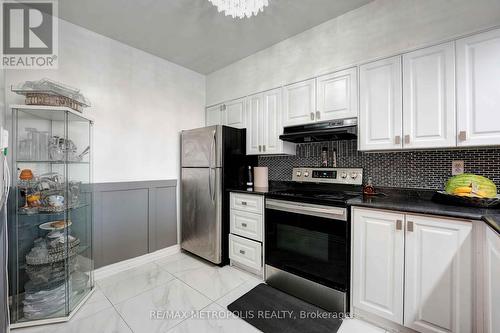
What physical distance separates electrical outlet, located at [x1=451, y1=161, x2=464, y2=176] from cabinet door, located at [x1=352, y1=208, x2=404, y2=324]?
0.75m

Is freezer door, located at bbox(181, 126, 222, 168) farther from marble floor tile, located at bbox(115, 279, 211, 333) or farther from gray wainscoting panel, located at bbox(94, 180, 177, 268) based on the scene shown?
marble floor tile, located at bbox(115, 279, 211, 333)

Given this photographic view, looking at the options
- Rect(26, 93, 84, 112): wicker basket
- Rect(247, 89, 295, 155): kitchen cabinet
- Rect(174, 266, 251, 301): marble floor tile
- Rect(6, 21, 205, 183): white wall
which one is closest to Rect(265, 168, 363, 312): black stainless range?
Rect(174, 266, 251, 301): marble floor tile

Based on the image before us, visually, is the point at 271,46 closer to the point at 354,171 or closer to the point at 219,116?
the point at 219,116

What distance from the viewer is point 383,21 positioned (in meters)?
1.88

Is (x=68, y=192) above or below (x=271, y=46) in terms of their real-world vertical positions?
below

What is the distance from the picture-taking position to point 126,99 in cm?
257

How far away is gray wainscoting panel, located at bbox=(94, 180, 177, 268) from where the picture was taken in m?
2.35

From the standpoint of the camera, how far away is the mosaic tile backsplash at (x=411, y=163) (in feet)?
5.39

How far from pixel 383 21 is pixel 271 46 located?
1221 millimetres

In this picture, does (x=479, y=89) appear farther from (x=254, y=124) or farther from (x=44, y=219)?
(x=44, y=219)

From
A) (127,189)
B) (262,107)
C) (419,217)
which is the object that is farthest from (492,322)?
(127,189)

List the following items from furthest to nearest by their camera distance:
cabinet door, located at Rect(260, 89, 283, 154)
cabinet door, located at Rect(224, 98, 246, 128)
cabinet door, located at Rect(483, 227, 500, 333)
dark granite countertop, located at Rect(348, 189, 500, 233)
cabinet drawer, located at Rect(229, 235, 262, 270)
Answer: cabinet door, located at Rect(224, 98, 246, 128) → cabinet door, located at Rect(260, 89, 283, 154) → cabinet drawer, located at Rect(229, 235, 262, 270) → dark granite countertop, located at Rect(348, 189, 500, 233) → cabinet door, located at Rect(483, 227, 500, 333)

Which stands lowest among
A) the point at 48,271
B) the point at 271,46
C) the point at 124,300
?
the point at 124,300

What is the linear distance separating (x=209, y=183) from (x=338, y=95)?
1.71 meters
